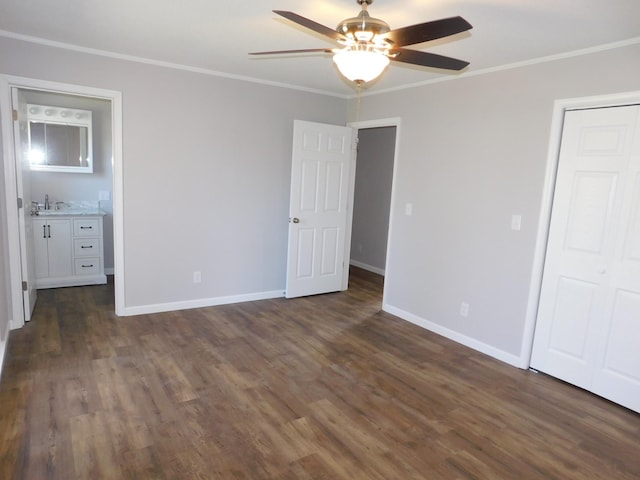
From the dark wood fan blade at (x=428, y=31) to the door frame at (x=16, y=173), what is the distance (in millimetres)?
2829

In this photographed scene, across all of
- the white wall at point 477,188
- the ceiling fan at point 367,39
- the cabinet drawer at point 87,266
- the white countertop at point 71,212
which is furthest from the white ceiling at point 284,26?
the cabinet drawer at point 87,266

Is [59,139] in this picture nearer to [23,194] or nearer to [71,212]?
[71,212]

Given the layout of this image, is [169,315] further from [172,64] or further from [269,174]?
[172,64]

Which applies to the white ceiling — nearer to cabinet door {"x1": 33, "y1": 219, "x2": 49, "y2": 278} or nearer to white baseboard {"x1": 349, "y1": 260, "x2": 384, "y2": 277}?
cabinet door {"x1": 33, "y1": 219, "x2": 49, "y2": 278}

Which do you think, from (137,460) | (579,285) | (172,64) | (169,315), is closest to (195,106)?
(172,64)

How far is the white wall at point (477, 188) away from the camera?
10.2ft

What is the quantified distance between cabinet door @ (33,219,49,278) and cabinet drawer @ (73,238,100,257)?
296mm

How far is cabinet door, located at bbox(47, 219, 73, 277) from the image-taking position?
4.75 m

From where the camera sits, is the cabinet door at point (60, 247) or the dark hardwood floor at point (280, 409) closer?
the dark hardwood floor at point (280, 409)

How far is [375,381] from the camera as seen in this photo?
300cm

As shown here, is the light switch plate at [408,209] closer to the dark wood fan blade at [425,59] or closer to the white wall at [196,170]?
the white wall at [196,170]

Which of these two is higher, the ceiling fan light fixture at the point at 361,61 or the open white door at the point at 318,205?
the ceiling fan light fixture at the point at 361,61

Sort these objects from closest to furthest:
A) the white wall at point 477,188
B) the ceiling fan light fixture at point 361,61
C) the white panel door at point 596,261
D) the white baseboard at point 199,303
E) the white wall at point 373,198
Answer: the ceiling fan light fixture at point 361,61
the white panel door at point 596,261
the white wall at point 477,188
the white baseboard at point 199,303
the white wall at point 373,198

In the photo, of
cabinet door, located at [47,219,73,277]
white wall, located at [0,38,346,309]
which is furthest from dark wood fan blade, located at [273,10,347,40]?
cabinet door, located at [47,219,73,277]
